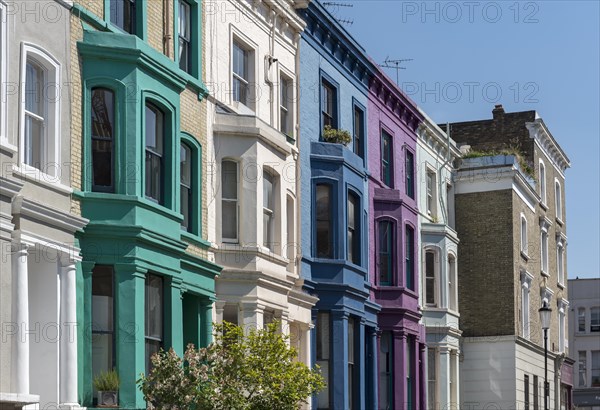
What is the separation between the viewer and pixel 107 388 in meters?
22.9

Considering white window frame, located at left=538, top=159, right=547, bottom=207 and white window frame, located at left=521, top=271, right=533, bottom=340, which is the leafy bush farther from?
white window frame, located at left=538, top=159, right=547, bottom=207

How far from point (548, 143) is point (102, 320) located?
3769 cm

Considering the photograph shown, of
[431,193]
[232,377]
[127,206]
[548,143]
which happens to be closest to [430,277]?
[431,193]

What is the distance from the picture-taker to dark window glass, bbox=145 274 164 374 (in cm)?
2466

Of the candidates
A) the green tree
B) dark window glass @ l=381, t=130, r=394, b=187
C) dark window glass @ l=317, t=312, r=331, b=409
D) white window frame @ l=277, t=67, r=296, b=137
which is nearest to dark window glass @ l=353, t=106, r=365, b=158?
dark window glass @ l=381, t=130, r=394, b=187

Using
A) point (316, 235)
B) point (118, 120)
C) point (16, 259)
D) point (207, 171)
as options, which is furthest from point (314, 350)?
point (16, 259)

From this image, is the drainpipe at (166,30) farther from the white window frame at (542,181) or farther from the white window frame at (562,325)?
the white window frame at (562,325)

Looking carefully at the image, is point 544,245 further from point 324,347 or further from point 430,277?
point 324,347

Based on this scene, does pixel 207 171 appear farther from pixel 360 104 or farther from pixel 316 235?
pixel 360 104

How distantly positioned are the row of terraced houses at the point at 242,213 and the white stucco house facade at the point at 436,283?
103 mm

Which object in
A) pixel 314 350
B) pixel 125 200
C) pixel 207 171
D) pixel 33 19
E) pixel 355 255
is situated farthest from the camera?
pixel 355 255

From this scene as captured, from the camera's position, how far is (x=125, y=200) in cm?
2353

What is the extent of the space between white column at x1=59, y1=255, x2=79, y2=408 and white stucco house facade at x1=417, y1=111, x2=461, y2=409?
22.9 metres

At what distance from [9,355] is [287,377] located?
20.8 feet
